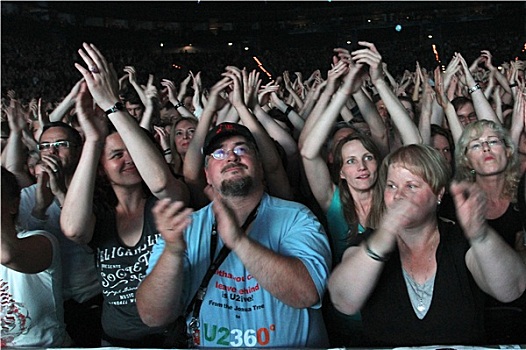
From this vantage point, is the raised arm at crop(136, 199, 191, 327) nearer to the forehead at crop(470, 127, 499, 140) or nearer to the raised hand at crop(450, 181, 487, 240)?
the raised hand at crop(450, 181, 487, 240)

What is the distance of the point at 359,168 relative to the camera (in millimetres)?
1970

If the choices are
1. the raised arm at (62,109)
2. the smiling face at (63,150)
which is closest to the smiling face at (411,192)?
the smiling face at (63,150)

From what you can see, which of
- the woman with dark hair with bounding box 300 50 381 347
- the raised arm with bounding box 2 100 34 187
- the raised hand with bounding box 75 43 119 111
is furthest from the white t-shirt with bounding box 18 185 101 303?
the woman with dark hair with bounding box 300 50 381 347

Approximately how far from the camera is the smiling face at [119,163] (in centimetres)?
184

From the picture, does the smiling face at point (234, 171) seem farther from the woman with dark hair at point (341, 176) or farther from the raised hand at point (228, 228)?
the woman with dark hair at point (341, 176)

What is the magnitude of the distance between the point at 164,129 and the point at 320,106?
1.00m

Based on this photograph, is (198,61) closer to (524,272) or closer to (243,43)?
(243,43)

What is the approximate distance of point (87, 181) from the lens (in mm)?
1665

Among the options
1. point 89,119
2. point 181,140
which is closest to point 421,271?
point 89,119

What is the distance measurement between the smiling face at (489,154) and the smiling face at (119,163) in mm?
1159

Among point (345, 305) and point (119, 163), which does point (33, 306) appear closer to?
point (119, 163)

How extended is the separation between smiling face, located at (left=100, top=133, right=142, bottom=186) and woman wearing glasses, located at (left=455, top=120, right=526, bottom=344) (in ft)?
3.67

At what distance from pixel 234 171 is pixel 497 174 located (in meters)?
0.97

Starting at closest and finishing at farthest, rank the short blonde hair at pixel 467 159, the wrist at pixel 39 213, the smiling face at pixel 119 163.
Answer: the smiling face at pixel 119 163, the wrist at pixel 39 213, the short blonde hair at pixel 467 159
